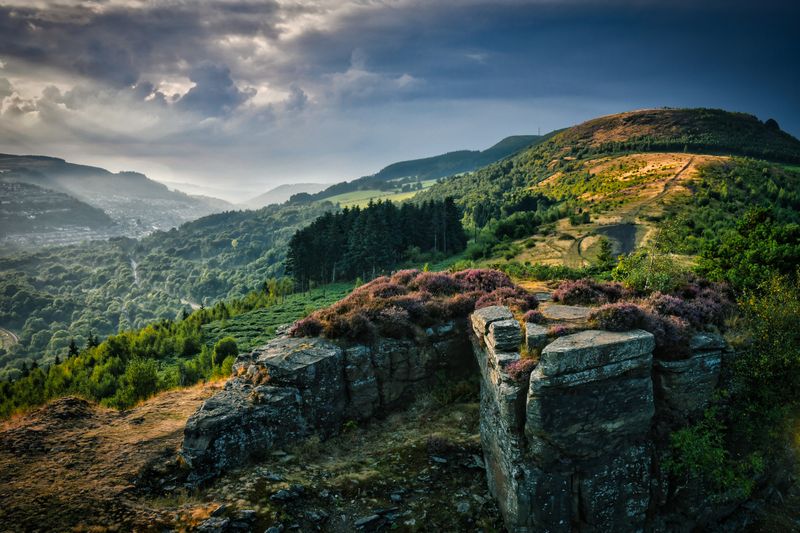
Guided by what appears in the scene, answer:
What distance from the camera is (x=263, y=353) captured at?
19.1 m

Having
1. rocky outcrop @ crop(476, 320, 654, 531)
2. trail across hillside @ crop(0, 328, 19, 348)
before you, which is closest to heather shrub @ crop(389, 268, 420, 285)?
rocky outcrop @ crop(476, 320, 654, 531)

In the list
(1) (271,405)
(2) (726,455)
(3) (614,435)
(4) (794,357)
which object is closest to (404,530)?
(1) (271,405)

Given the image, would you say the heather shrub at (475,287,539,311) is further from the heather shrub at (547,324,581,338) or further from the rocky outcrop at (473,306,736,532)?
the rocky outcrop at (473,306,736,532)

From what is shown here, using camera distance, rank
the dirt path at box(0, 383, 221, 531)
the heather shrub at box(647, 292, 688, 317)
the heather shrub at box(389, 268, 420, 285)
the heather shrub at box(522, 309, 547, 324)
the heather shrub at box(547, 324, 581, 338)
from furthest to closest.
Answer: the heather shrub at box(389, 268, 420, 285), the heather shrub at box(647, 292, 688, 317), the heather shrub at box(522, 309, 547, 324), the heather shrub at box(547, 324, 581, 338), the dirt path at box(0, 383, 221, 531)

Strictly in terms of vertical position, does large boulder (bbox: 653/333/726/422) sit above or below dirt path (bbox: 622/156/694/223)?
below

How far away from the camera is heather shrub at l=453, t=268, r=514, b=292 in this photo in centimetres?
2367

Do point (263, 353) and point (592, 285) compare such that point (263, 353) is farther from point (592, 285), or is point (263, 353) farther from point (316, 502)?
point (592, 285)

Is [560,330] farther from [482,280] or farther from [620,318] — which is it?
[482,280]

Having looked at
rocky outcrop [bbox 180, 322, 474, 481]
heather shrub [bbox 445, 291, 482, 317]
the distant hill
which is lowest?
rocky outcrop [bbox 180, 322, 474, 481]

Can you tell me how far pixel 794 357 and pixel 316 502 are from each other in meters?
19.2

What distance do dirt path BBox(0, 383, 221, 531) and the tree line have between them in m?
52.5

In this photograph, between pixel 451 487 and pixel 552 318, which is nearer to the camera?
pixel 451 487

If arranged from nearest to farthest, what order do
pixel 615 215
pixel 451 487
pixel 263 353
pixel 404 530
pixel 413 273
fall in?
pixel 404 530 → pixel 451 487 → pixel 263 353 → pixel 413 273 → pixel 615 215

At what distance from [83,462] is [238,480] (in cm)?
563
